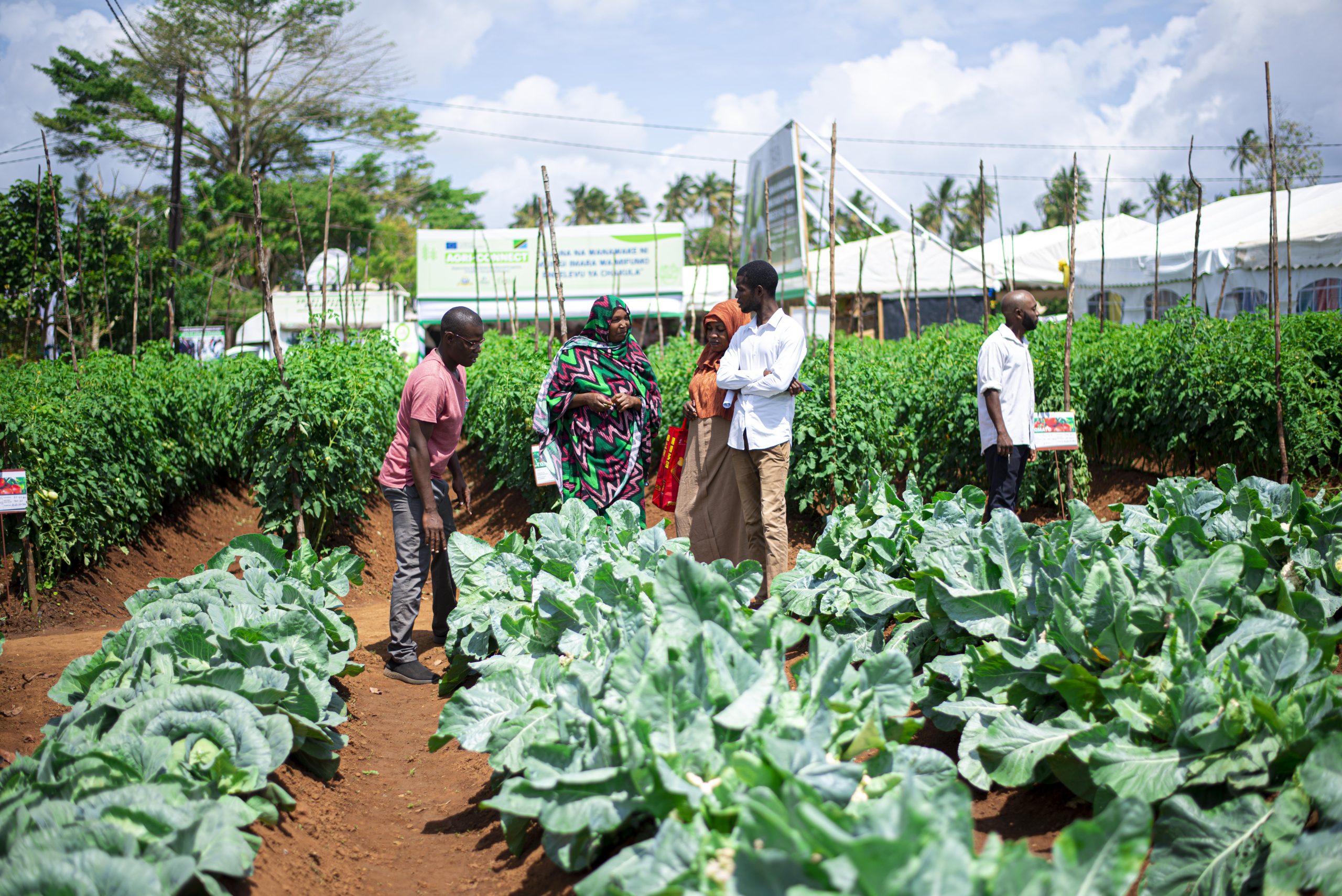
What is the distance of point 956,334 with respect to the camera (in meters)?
8.58

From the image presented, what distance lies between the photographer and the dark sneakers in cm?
485

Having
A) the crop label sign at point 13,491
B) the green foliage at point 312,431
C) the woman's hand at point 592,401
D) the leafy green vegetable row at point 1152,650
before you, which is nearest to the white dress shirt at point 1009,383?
the leafy green vegetable row at point 1152,650

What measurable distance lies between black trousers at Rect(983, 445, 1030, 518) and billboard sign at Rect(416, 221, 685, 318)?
12.6 meters

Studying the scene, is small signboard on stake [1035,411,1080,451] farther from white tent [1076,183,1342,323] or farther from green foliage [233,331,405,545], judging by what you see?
white tent [1076,183,1342,323]

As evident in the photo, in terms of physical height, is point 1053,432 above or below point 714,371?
below

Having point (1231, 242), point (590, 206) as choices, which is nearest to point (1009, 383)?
point (1231, 242)

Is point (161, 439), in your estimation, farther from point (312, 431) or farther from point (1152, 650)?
point (1152, 650)

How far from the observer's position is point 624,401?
5.55 m

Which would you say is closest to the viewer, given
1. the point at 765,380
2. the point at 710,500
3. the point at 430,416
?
the point at 430,416

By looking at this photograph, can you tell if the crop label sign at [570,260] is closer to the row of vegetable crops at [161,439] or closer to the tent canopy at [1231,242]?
the tent canopy at [1231,242]

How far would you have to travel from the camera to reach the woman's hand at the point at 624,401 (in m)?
5.55

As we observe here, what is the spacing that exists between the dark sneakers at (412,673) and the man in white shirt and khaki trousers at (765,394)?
1.85m

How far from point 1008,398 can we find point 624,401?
2.22 metres

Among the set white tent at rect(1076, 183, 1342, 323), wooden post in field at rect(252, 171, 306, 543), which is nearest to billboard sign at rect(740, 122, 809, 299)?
white tent at rect(1076, 183, 1342, 323)
